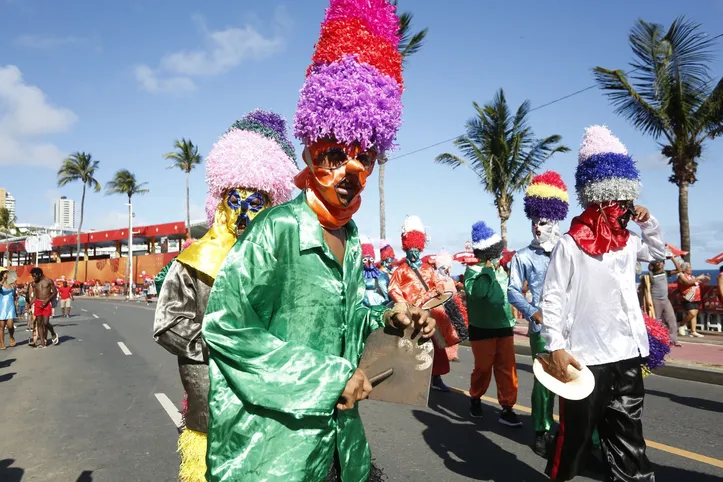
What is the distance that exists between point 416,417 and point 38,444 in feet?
13.1

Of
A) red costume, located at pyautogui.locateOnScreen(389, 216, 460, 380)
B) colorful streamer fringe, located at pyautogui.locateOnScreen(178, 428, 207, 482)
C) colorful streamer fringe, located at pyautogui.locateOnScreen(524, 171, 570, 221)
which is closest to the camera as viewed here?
colorful streamer fringe, located at pyautogui.locateOnScreen(178, 428, 207, 482)

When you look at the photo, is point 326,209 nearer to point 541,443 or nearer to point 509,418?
point 541,443

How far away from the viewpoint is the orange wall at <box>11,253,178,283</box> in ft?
154

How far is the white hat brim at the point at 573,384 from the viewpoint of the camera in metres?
2.85

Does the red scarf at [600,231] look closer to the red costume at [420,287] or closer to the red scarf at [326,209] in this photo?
the red scarf at [326,209]

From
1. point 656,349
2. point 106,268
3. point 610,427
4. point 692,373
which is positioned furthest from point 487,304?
point 106,268

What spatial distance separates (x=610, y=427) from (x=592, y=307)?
70 cm

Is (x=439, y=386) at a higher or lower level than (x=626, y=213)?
lower

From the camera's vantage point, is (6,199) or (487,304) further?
(6,199)

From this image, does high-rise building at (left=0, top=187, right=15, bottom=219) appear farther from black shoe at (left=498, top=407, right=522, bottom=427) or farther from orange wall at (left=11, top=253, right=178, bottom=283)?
black shoe at (left=498, top=407, right=522, bottom=427)

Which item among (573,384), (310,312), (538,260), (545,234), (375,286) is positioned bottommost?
(573,384)

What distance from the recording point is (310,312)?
6.23ft

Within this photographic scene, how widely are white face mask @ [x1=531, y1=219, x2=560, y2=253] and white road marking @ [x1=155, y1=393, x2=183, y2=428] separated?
14.3ft

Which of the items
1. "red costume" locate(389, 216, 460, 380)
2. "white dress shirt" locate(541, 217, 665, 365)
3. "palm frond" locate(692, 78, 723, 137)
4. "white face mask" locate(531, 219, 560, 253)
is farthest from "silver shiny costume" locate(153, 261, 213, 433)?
"palm frond" locate(692, 78, 723, 137)
